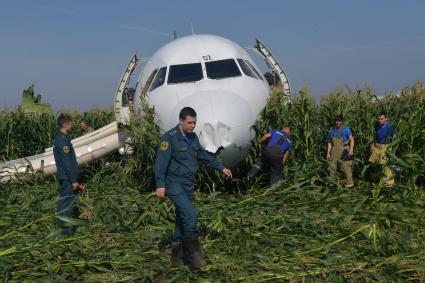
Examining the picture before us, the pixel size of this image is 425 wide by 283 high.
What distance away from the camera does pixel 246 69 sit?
1134cm

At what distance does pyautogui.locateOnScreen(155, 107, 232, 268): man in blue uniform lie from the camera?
6.15 metres

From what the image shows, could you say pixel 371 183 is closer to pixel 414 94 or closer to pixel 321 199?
pixel 414 94

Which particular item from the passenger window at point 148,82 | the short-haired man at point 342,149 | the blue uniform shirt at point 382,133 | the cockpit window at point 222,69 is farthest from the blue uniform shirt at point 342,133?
the passenger window at point 148,82

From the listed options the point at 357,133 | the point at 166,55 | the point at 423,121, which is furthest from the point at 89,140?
the point at 423,121

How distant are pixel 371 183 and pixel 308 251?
19.8 ft

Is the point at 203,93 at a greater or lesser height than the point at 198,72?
lesser

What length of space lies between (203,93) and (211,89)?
265 mm

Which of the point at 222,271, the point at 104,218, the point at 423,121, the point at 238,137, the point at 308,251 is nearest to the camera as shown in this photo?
the point at 222,271

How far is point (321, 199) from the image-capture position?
867 centimetres

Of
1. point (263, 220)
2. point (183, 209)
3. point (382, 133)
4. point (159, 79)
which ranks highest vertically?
point (159, 79)

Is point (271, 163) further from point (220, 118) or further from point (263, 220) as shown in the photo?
point (263, 220)

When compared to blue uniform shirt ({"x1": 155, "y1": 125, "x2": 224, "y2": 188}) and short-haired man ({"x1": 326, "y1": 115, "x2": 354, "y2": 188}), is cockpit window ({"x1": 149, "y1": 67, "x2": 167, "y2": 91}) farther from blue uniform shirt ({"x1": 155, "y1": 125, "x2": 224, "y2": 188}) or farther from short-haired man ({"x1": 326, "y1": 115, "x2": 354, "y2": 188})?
blue uniform shirt ({"x1": 155, "y1": 125, "x2": 224, "y2": 188})

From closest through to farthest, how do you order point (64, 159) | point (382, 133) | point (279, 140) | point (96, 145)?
1. point (64, 159)
2. point (279, 140)
3. point (382, 133)
4. point (96, 145)

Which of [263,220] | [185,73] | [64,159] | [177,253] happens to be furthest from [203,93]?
[177,253]
